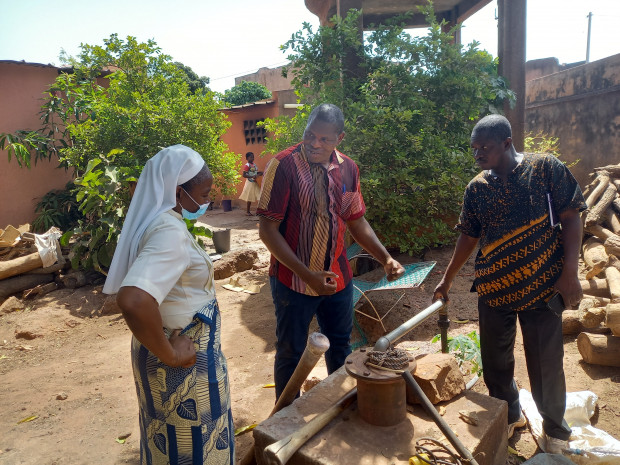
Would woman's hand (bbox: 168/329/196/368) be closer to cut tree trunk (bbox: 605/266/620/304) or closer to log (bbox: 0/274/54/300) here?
cut tree trunk (bbox: 605/266/620/304)

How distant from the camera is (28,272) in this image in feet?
24.0

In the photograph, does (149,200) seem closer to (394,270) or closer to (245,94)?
(394,270)

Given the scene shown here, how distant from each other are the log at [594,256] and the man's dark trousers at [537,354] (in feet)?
10.5

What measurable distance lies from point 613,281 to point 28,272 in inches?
323

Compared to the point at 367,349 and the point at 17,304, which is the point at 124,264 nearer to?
the point at 367,349

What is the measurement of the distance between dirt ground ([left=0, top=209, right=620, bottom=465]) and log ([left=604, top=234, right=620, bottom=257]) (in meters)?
1.63

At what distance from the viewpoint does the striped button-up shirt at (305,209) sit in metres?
2.70

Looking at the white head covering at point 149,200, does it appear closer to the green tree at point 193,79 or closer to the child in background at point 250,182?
the child in background at point 250,182

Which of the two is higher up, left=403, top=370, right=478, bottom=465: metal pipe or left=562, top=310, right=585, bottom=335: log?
left=403, top=370, right=478, bottom=465: metal pipe

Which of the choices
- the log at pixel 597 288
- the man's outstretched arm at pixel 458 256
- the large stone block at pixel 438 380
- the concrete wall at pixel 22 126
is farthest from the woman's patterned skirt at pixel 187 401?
the concrete wall at pixel 22 126

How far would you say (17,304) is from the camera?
6816 mm

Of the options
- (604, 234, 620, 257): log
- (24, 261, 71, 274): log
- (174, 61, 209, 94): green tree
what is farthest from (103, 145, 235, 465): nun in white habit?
(174, 61, 209, 94): green tree

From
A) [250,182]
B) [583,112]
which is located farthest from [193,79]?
[583,112]

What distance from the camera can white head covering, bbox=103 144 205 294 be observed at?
1702 mm
